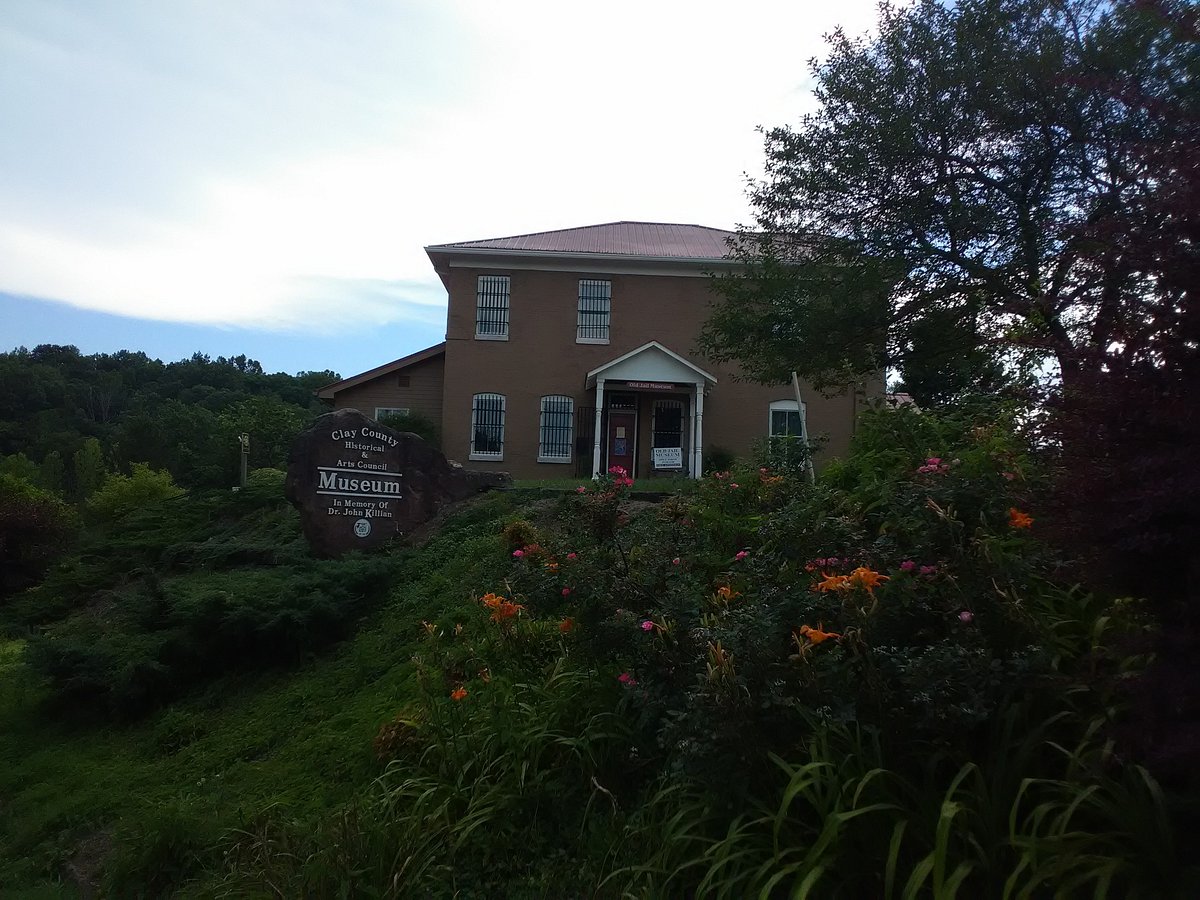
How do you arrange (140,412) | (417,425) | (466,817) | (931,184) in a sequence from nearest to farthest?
1. (466,817)
2. (931,184)
3. (417,425)
4. (140,412)

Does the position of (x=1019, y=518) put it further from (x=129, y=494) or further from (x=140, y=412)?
(x=140, y=412)

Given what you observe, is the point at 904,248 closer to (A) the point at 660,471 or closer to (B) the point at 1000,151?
(B) the point at 1000,151

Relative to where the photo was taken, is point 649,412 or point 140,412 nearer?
point 649,412

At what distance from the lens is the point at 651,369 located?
2184 cm

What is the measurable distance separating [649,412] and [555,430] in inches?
86.9

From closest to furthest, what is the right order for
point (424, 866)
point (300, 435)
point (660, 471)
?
1. point (424, 866)
2. point (300, 435)
3. point (660, 471)

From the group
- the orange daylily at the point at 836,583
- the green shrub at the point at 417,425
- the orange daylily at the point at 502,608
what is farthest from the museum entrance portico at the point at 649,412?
the orange daylily at the point at 836,583

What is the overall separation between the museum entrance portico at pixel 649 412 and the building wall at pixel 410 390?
378 centimetres

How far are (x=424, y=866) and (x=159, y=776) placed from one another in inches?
115

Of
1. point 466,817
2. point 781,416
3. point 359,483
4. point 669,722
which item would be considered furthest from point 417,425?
point 669,722

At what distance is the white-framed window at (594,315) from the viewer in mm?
22953

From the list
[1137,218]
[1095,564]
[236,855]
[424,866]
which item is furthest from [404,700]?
[1137,218]

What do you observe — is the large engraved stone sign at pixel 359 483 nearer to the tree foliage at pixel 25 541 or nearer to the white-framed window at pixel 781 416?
the tree foliage at pixel 25 541

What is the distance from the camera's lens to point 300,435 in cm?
1002
